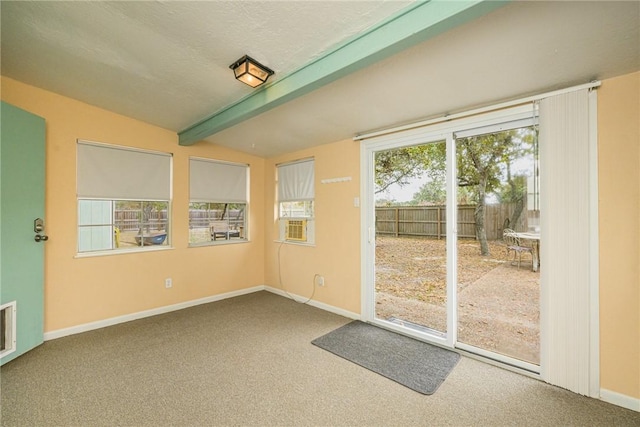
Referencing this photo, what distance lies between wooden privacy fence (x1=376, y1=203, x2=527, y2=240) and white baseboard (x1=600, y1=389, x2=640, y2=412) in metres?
1.23

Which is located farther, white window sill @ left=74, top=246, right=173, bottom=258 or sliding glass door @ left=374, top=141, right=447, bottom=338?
white window sill @ left=74, top=246, right=173, bottom=258

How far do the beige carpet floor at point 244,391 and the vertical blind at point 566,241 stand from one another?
23 centimetres

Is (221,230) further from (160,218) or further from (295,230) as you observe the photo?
(295,230)

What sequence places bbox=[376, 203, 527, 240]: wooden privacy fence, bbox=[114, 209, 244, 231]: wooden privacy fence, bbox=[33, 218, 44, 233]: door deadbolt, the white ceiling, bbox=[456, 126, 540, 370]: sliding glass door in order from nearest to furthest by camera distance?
the white ceiling < bbox=[456, 126, 540, 370]: sliding glass door < bbox=[376, 203, 527, 240]: wooden privacy fence < bbox=[33, 218, 44, 233]: door deadbolt < bbox=[114, 209, 244, 231]: wooden privacy fence

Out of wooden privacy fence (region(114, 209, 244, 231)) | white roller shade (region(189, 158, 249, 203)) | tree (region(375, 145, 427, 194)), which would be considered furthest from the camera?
white roller shade (region(189, 158, 249, 203))

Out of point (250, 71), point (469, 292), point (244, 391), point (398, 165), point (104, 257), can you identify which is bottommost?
point (244, 391)

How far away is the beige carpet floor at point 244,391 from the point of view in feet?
5.60

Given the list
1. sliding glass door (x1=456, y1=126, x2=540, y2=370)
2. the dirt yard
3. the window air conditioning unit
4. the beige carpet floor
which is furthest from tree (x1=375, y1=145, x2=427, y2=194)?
the beige carpet floor

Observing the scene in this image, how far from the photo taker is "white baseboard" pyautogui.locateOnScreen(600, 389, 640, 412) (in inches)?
69.9

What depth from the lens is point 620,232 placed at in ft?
5.98

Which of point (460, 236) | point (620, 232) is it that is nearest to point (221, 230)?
point (460, 236)

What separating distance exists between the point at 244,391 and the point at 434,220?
229 cm

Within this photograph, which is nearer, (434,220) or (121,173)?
(434,220)

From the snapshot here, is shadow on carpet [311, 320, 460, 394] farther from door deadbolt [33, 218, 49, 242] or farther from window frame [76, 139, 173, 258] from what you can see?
door deadbolt [33, 218, 49, 242]
